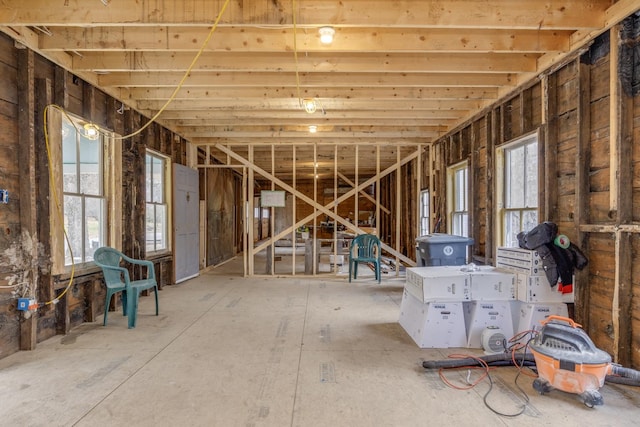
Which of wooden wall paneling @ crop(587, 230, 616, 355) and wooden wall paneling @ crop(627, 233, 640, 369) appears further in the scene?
wooden wall paneling @ crop(587, 230, 616, 355)

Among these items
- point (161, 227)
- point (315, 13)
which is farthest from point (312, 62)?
point (161, 227)

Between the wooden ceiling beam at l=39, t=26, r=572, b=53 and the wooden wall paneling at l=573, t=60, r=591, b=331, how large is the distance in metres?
0.45

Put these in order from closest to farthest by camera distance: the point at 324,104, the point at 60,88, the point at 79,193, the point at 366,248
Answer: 1. the point at 60,88
2. the point at 79,193
3. the point at 324,104
4. the point at 366,248

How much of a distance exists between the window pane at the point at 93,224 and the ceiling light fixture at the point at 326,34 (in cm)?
320

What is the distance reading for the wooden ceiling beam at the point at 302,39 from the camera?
3.20 m

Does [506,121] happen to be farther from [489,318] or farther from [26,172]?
[26,172]

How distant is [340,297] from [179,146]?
4000 millimetres

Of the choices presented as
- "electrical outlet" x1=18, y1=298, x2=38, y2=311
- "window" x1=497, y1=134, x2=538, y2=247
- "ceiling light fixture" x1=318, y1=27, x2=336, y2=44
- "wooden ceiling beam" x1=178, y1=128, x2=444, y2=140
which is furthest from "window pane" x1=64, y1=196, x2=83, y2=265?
"window" x1=497, y1=134, x2=538, y2=247

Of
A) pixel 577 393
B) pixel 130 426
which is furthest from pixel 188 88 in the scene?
pixel 577 393

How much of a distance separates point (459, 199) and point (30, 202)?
561 centimetres

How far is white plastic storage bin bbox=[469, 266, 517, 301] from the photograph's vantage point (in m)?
3.15

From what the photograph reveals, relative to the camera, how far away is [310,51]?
3361 mm

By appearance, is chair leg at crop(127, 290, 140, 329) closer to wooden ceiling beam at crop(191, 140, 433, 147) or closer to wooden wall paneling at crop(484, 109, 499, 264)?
wooden ceiling beam at crop(191, 140, 433, 147)

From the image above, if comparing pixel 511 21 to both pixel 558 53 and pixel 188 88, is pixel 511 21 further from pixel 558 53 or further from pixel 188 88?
pixel 188 88
